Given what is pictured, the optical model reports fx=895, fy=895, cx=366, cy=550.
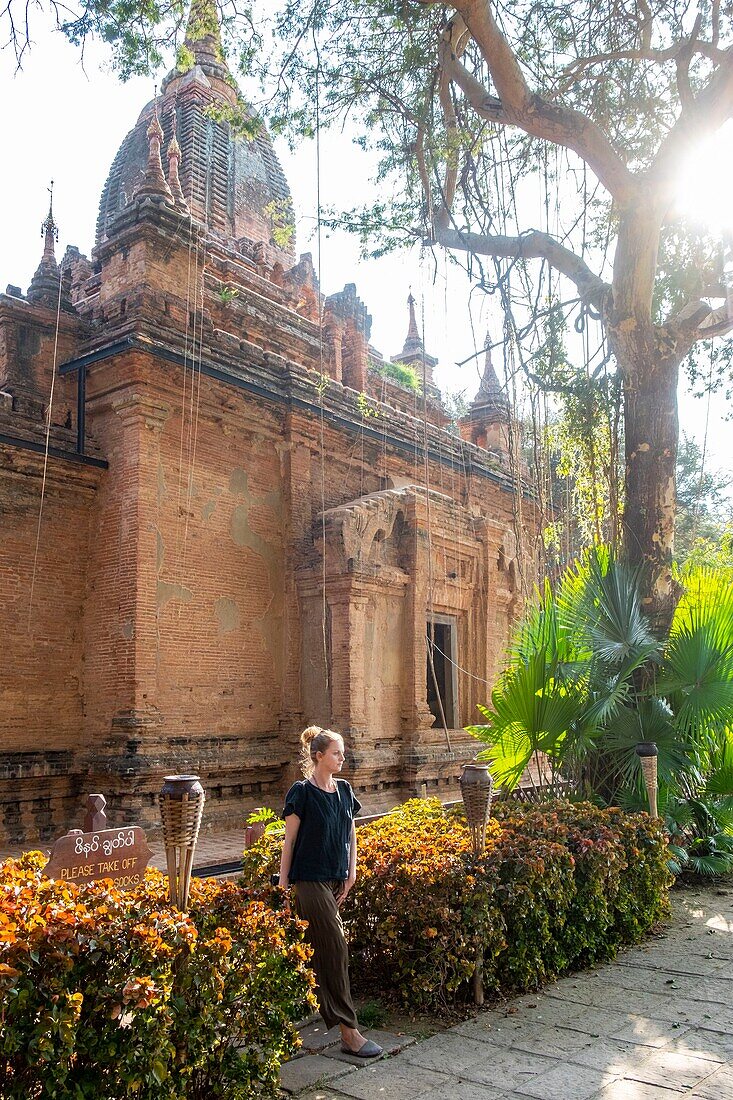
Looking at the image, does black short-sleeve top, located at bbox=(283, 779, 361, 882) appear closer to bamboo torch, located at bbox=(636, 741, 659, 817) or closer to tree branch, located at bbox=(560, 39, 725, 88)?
bamboo torch, located at bbox=(636, 741, 659, 817)

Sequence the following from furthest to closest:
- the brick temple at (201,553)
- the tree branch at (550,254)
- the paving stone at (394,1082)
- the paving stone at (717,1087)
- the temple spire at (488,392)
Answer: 1. the temple spire at (488,392)
2. the brick temple at (201,553)
3. the tree branch at (550,254)
4. the paving stone at (394,1082)
5. the paving stone at (717,1087)

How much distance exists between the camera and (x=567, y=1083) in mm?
3725

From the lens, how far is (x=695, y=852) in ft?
27.3

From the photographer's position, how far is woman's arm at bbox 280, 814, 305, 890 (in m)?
4.13

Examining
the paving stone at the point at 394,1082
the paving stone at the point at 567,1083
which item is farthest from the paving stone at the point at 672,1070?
the paving stone at the point at 394,1082

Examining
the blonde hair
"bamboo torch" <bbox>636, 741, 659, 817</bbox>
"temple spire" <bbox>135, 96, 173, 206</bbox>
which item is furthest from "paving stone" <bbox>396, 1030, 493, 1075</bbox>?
"temple spire" <bbox>135, 96, 173, 206</bbox>

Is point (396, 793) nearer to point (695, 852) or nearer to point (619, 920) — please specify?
point (695, 852)

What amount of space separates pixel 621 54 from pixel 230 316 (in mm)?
6028

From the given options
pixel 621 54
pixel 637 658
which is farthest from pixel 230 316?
pixel 637 658

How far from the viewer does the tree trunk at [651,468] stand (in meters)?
8.87

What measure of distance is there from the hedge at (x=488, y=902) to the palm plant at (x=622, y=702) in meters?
1.36

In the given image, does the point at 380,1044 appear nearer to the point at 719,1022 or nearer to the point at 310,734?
the point at 310,734

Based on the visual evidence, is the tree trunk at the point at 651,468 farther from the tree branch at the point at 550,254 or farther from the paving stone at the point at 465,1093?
the paving stone at the point at 465,1093

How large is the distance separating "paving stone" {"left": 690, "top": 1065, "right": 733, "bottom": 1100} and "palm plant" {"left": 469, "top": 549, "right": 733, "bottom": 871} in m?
3.61
